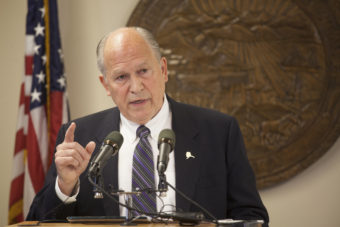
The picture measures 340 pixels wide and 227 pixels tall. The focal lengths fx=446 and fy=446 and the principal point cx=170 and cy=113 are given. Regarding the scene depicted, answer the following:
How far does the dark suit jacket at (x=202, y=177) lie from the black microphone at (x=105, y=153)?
0.57 meters

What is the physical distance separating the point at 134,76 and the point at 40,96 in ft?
6.02

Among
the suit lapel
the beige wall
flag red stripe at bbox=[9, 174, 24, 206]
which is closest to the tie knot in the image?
the suit lapel

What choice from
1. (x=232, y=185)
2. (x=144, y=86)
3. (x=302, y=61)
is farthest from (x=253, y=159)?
(x=144, y=86)

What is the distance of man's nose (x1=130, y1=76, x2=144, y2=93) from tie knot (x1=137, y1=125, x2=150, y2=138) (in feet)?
0.78

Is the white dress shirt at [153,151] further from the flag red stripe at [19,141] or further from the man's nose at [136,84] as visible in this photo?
the flag red stripe at [19,141]

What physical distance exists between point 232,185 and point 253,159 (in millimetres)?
1639

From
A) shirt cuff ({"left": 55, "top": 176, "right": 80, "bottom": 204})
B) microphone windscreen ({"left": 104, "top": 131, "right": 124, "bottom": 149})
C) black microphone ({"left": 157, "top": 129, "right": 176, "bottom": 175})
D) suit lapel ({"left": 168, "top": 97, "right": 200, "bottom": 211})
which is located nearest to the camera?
black microphone ({"left": 157, "top": 129, "right": 176, "bottom": 175})

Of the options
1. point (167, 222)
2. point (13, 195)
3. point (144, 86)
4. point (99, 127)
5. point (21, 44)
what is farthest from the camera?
point (21, 44)

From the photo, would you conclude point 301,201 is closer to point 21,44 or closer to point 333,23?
point 333,23

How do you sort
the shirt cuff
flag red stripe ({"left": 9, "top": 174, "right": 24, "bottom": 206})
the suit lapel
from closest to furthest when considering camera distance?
the shirt cuff
the suit lapel
flag red stripe ({"left": 9, "top": 174, "right": 24, "bottom": 206})

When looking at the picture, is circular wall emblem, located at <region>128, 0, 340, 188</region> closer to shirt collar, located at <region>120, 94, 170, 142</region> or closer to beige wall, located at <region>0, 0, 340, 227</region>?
beige wall, located at <region>0, 0, 340, 227</region>

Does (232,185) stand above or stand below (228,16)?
below

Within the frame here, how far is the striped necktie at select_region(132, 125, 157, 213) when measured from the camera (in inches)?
88.8

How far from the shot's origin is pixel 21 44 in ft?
14.0
